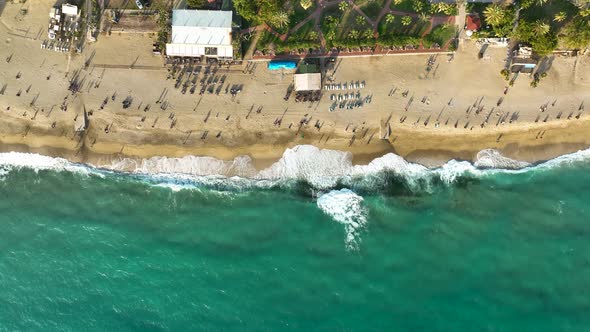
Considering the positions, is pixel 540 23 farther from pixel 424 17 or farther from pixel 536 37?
pixel 424 17

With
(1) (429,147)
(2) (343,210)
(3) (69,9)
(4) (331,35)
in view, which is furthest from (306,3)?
(3) (69,9)

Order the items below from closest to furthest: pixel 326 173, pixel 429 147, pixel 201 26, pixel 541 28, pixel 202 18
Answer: pixel 541 28 < pixel 201 26 < pixel 202 18 < pixel 429 147 < pixel 326 173

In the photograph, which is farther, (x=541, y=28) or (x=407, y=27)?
(x=407, y=27)

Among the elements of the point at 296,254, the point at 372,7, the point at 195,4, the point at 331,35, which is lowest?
the point at 296,254

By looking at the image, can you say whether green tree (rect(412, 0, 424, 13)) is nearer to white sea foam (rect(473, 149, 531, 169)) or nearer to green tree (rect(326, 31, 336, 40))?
green tree (rect(326, 31, 336, 40))

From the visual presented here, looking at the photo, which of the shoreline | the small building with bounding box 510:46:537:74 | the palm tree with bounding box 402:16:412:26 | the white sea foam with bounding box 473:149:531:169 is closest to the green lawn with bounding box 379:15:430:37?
the palm tree with bounding box 402:16:412:26

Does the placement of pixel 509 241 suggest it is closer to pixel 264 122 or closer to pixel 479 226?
pixel 479 226

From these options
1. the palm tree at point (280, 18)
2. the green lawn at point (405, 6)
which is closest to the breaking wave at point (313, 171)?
the palm tree at point (280, 18)
